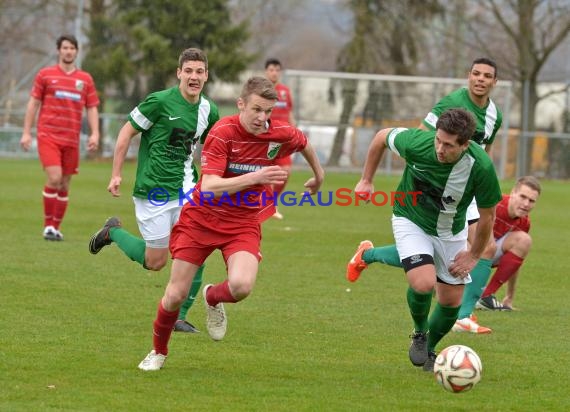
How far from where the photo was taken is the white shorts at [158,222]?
Answer: 7727 millimetres

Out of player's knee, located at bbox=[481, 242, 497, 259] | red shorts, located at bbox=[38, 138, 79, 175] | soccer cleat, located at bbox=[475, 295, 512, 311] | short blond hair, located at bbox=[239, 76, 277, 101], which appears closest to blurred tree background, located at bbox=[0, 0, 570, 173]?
red shorts, located at bbox=[38, 138, 79, 175]

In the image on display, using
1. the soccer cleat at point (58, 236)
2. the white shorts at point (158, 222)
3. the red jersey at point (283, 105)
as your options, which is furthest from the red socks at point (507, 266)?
the red jersey at point (283, 105)

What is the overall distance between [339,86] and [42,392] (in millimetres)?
24390

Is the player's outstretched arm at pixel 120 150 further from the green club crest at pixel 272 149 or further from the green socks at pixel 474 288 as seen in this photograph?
the green socks at pixel 474 288

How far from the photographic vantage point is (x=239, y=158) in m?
6.35

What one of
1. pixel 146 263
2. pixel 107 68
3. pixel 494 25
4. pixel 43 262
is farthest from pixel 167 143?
pixel 494 25

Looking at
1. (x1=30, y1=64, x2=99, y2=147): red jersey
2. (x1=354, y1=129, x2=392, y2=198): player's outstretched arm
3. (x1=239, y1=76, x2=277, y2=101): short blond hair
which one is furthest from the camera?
(x1=30, y1=64, x2=99, y2=147): red jersey

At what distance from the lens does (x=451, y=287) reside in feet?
21.7

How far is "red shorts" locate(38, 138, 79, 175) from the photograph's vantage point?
12109 mm

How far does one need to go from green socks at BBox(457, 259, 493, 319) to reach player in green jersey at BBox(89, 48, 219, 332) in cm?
200

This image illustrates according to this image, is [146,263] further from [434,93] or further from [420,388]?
[434,93]

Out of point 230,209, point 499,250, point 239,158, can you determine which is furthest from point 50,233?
point 239,158

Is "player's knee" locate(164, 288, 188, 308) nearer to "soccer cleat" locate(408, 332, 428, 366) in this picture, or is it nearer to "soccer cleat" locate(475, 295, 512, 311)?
"soccer cleat" locate(408, 332, 428, 366)

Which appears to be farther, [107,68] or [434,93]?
[107,68]
